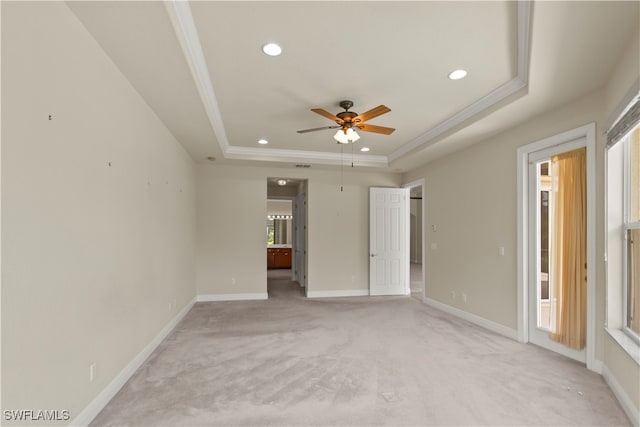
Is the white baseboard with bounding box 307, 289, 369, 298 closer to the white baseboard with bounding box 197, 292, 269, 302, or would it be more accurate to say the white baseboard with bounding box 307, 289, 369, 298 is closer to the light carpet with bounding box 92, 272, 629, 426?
the white baseboard with bounding box 197, 292, 269, 302

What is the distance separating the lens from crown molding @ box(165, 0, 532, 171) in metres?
2.23

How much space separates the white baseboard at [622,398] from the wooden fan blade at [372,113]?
2.95m

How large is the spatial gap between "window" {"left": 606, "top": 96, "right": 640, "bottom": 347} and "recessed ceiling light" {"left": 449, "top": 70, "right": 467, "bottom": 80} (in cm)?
125

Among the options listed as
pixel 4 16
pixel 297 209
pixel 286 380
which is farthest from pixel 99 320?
pixel 297 209

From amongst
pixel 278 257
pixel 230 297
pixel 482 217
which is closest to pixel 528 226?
pixel 482 217

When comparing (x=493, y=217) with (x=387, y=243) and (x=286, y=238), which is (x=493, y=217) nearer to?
(x=387, y=243)

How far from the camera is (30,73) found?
1708 millimetres

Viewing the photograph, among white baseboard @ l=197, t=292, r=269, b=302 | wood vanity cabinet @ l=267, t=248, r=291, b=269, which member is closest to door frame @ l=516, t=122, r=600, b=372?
white baseboard @ l=197, t=292, r=269, b=302

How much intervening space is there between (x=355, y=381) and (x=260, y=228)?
422cm

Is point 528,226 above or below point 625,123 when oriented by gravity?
below

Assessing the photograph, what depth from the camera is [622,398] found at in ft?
8.21

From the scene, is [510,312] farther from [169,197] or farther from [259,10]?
[169,197]

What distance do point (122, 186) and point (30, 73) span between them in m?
1.22

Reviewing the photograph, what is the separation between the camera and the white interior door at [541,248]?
374 cm
